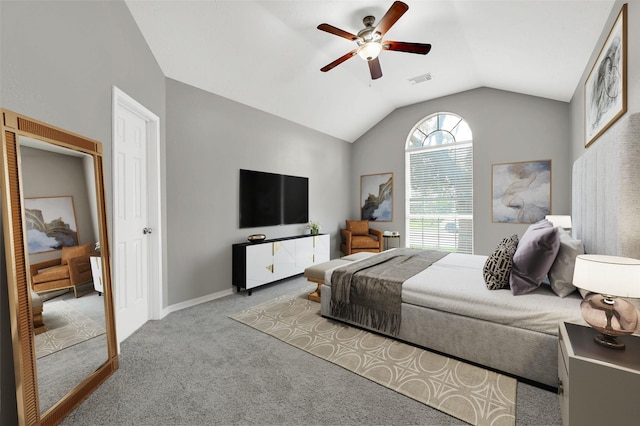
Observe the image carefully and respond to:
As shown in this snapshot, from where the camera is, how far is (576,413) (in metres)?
1.16

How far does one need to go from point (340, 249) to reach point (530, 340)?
4310 millimetres

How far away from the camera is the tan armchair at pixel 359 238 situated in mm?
5422

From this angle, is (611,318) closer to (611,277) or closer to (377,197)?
(611,277)

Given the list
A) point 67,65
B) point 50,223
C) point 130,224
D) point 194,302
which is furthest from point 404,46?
point 194,302

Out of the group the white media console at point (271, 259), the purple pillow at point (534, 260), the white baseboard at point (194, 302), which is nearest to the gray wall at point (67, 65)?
the white baseboard at point (194, 302)

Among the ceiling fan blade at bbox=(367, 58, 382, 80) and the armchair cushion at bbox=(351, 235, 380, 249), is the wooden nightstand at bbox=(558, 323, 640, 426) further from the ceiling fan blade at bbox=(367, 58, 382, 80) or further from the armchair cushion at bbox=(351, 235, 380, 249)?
the armchair cushion at bbox=(351, 235, 380, 249)

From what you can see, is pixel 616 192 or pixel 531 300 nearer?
pixel 616 192

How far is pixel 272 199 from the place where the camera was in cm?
429

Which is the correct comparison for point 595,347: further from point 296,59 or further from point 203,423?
point 296,59

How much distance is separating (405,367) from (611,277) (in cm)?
132

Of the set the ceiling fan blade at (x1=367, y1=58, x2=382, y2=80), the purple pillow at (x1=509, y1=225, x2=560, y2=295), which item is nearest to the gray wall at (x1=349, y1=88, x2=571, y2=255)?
the ceiling fan blade at (x1=367, y1=58, x2=382, y2=80)

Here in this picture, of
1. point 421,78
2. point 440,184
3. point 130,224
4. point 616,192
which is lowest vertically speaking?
point 130,224

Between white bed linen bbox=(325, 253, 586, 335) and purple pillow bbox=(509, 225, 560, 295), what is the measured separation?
0.07 m

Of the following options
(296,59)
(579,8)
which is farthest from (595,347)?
(296,59)
